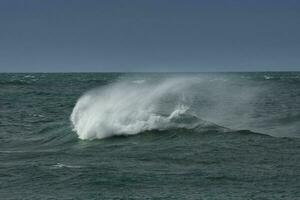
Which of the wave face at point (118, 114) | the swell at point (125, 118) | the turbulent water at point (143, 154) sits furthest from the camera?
the wave face at point (118, 114)

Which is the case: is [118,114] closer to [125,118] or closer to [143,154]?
[125,118]

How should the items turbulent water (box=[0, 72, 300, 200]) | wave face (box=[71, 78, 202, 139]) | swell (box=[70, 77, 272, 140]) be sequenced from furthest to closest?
1. wave face (box=[71, 78, 202, 139])
2. swell (box=[70, 77, 272, 140])
3. turbulent water (box=[0, 72, 300, 200])

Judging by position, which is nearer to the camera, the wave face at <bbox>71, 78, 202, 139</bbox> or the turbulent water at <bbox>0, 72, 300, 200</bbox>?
the turbulent water at <bbox>0, 72, 300, 200</bbox>

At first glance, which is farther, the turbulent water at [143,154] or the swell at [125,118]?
the swell at [125,118]

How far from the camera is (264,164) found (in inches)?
615

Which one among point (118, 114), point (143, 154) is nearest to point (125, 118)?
point (118, 114)

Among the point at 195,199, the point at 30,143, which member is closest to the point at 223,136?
the point at 30,143

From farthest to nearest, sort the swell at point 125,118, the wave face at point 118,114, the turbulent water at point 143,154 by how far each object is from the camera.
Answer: the wave face at point 118,114 < the swell at point 125,118 < the turbulent water at point 143,154

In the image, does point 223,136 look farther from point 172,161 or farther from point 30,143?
point 30,143

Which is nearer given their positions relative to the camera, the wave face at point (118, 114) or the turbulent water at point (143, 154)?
the turbulent water at point (143, 154)

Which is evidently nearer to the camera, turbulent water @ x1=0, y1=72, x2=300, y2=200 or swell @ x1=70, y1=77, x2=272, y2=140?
turbulent water @ x1=0, y1=72, x2=300, y2=200

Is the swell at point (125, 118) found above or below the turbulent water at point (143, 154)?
above

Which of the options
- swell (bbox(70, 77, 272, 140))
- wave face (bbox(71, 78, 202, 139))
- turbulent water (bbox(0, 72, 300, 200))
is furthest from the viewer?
wave face (bbox(71, 78, 202, 139))

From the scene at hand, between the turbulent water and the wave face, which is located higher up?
the wave face
